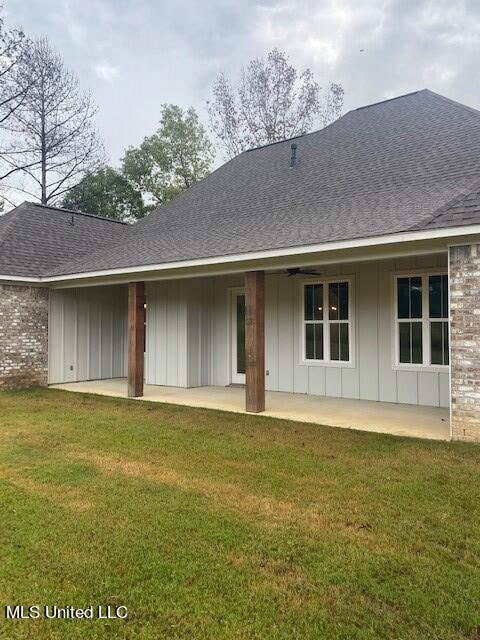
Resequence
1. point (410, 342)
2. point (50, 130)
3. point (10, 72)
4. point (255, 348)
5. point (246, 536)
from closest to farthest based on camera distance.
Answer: point (246, 536)
point (255, 348)
point (410, 342)
point (10, 72)
point (50, 130)

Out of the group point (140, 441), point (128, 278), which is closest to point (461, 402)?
point (140, 441)

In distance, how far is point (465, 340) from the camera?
560 cm

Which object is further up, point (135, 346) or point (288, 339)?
point (288, 339)

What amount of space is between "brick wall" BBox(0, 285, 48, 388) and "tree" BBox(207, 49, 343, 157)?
1827cm

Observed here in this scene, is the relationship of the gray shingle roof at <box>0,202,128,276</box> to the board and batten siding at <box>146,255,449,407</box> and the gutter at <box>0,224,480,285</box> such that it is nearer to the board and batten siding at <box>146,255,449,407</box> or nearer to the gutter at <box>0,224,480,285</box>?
the gutter at <box>0,224,480,285</box>

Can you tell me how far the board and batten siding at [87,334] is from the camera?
37.8 feet

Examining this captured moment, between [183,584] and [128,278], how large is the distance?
768cm

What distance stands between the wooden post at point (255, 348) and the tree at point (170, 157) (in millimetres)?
20364

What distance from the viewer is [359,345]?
28.8 feet

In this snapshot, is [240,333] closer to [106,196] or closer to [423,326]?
[423,326]

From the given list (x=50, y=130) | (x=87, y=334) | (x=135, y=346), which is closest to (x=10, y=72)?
(x=50, y=130)

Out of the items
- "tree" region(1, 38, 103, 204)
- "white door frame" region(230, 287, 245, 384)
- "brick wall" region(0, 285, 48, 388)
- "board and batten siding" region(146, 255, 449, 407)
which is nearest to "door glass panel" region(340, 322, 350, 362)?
"board and batten siding" region(146, 255, 449, 407)

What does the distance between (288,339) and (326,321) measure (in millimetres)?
926

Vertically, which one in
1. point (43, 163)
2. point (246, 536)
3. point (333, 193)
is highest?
point (43, 163)
